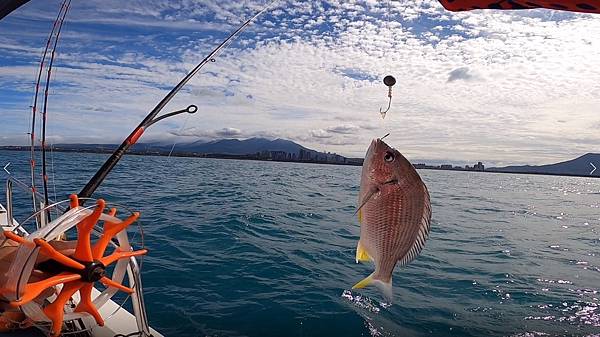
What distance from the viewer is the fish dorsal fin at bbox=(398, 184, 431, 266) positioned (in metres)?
2.64

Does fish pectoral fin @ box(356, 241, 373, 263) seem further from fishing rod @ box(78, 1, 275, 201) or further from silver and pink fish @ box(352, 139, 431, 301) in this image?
fishing rod @ box(78, 1, 275, 201)

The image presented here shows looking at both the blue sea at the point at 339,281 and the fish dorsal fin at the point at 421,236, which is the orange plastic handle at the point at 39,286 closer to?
the fish dorsal fin at the point at 421,236

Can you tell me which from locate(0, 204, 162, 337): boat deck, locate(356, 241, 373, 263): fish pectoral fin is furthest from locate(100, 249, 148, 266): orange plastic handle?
locate(356, 241, 373, 263): fish pectoral fin

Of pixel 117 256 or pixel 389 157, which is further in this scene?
pixel 117 256

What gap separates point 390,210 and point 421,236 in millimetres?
287

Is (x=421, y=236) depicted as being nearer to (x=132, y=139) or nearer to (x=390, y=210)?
(x=390, y=210)

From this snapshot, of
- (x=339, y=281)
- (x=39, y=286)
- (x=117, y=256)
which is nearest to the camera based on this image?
(x=39, y=286)

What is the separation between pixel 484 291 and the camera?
761 cm

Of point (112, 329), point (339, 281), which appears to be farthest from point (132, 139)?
point (339, 281)

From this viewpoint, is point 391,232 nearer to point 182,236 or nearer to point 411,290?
point 411,290

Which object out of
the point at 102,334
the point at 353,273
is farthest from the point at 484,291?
the point at 102,334

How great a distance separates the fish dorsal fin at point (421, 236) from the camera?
8.66 ft

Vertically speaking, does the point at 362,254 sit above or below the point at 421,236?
below

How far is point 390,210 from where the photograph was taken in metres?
2.67
